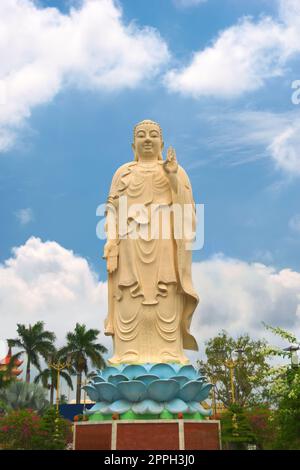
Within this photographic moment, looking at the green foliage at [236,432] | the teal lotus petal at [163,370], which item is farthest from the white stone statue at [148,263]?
the green foliage at [236,432]

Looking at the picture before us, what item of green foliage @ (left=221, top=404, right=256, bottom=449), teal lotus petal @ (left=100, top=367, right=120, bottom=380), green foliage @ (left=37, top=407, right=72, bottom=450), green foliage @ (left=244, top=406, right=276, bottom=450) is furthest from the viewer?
green foliage @ (left=244, top=406, right=276, bottom=450)

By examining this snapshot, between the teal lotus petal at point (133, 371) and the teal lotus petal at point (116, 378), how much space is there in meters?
0.11

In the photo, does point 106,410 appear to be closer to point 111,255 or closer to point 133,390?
point 133,390

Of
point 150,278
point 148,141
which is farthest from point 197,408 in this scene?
point 148,141

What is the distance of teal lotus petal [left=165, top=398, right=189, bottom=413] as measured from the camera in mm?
11240

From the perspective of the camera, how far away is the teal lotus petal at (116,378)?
452 inches

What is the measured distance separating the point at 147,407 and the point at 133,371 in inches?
32.0

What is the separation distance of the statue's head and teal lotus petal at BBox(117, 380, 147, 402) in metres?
5.80

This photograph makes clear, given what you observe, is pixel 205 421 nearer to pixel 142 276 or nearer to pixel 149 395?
pixel 149 395

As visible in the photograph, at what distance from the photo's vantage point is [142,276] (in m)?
13.0

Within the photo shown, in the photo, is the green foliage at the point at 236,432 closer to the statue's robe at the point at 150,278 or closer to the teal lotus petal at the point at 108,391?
the statue's robe at the point at 150,278

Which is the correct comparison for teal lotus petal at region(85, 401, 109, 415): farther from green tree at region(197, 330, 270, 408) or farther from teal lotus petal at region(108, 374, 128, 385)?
green tree at region(197, 330, 270, 408)

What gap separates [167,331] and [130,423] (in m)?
2.40

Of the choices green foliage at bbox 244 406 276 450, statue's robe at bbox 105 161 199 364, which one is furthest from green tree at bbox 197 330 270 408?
statue's robe at bbox 105 161 199 364
